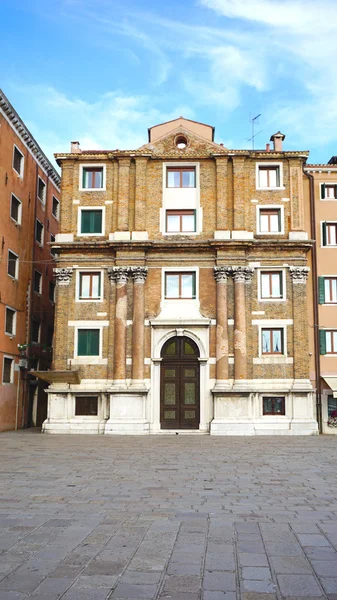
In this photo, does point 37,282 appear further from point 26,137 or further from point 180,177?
point 180,177

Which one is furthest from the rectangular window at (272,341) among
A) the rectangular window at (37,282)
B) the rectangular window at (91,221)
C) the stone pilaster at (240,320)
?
the rectangular window at (37,282)

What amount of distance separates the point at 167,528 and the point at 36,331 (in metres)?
29.1

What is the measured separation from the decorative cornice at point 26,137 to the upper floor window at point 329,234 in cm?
1689

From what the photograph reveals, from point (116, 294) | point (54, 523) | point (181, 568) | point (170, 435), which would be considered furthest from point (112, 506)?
point (116, 294)

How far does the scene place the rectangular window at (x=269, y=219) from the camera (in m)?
32.1

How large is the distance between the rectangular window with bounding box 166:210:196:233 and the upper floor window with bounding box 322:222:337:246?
6.91 m

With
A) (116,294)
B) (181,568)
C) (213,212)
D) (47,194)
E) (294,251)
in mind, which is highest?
(47,194)

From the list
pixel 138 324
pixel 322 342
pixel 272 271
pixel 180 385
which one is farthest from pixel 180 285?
pixel 322 342

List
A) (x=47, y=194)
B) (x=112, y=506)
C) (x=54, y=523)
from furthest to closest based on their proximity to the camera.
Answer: (x=47, y=194) → (x=112, y=506) → (x=54, y=523)

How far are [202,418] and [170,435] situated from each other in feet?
6.05

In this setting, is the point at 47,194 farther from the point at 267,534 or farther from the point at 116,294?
the point at 267,534

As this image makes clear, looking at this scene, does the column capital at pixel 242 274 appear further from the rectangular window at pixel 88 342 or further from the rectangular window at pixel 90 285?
the rectangular window at pixel 88 342

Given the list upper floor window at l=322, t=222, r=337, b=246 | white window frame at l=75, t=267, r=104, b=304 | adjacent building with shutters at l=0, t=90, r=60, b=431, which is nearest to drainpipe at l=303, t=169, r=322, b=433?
upper floor window at l=322, t=222, r=337, b=246

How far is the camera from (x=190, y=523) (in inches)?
368
